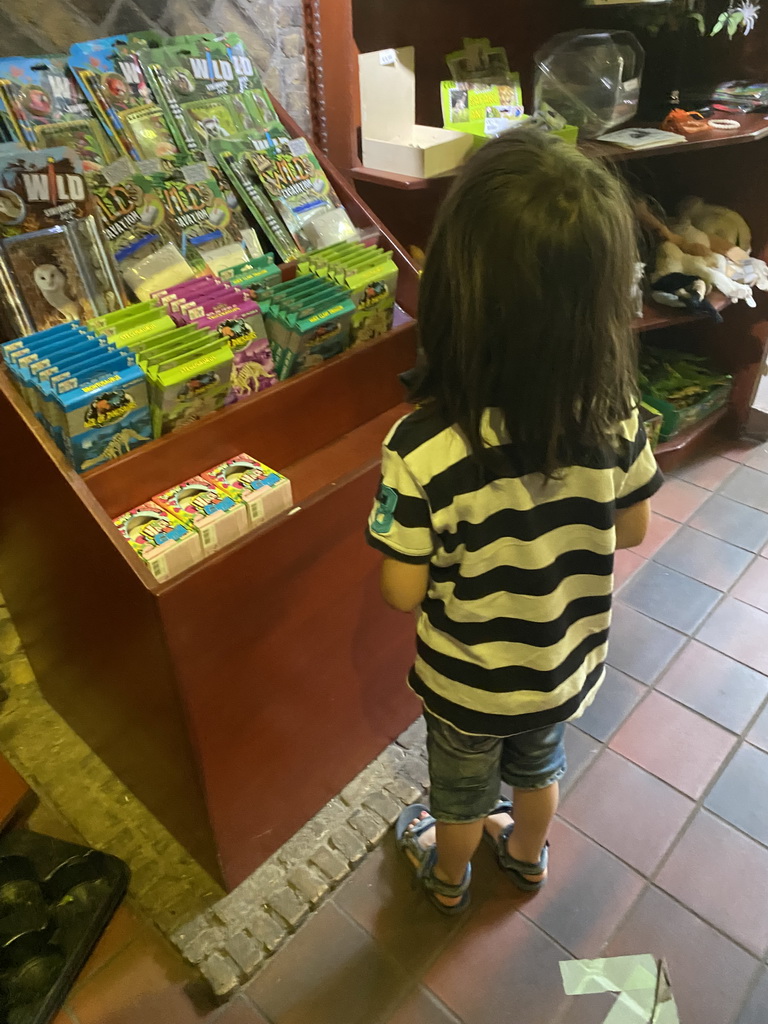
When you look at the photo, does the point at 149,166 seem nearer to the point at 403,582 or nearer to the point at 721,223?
the point at 403,582

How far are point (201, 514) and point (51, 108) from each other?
2.37 feet

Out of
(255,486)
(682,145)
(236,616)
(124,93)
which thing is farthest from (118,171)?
(682,145)

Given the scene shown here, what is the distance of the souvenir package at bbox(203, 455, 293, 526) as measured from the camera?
1.06 metres

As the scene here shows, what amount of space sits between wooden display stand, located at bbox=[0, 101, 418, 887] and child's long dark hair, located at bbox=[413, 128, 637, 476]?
388 mm

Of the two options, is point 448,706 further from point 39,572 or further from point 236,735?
point 39,572

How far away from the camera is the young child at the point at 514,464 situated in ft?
2.24

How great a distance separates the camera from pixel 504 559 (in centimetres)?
87

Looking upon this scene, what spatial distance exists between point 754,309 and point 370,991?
6.88 ft

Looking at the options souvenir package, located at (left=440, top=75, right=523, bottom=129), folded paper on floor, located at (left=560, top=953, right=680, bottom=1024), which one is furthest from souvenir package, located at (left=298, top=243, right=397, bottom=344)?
folded paper on floor, located at (left=560, top=953, right=680, bottom=1024)

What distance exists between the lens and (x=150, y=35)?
4.34 ft

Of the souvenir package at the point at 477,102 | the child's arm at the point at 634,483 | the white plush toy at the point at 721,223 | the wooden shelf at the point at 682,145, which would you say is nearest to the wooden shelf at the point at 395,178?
the wooden shelf at the point at 682,145

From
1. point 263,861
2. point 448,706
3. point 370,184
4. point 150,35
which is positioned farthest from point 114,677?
point 370,184

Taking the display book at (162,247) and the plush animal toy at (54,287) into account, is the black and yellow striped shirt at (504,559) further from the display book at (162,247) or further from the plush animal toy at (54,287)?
the plush animal toy at (54,287)

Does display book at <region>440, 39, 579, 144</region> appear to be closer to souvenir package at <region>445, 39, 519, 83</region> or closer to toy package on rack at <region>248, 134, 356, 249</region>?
souvenir package at <region>445, 39, 519, 83</region>
